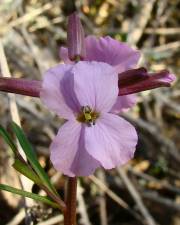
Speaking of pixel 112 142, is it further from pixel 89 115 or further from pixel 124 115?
pixel 124 115

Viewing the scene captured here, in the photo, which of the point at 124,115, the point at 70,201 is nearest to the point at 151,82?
the point at 70,201

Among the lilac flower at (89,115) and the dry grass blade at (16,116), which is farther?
the dry grass blade at (16,116)

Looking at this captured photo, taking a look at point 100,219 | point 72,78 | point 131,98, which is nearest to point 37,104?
point 100,219

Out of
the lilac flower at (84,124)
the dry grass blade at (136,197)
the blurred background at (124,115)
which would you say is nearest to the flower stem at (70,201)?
the lilac flower at (84,124)

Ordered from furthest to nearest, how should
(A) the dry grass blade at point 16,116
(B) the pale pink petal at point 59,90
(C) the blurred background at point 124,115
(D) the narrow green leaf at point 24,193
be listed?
(C) the blurred background at point 124,115, (A) the dry grass blade at point 16,116, (D) the narrow green leaf at point 24,193, (B) the pale pink petal at point 59,90

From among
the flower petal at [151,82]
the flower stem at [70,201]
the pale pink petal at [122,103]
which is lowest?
the flower stem at [70,201]

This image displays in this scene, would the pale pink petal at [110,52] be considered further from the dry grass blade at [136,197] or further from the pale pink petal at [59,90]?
the dry grass blade at [136,197]
